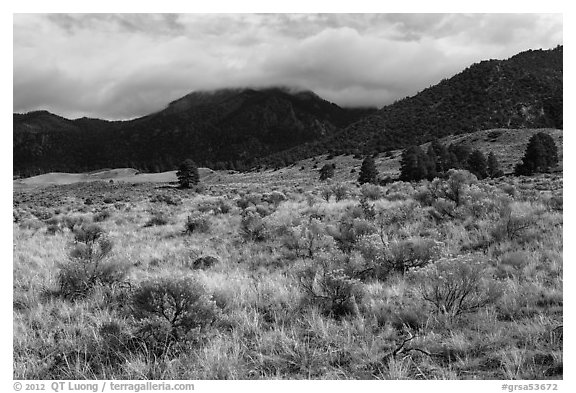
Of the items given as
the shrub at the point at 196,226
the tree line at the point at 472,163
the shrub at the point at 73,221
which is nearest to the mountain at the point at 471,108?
the tree line at the point at 472,163

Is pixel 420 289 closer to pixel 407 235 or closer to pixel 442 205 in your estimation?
pixel 407 235

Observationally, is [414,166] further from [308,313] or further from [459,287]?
[308,313]

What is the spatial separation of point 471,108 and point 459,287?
3989 inches

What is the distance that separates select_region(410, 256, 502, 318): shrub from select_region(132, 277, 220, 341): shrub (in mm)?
2569

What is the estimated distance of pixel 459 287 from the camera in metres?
4.77

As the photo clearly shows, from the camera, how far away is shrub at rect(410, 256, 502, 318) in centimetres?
474

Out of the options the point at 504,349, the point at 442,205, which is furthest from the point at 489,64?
the point at 504,349

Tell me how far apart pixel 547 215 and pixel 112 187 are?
40.4m

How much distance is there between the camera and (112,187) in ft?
137

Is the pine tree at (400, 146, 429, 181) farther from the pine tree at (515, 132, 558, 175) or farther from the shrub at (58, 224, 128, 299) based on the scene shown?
the shrub at (58, 224, 128, 299)

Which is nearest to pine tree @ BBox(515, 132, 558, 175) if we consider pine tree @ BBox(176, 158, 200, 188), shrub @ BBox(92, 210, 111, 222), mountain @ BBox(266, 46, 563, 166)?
shrub @ BBox(92, 210, 111, 222)

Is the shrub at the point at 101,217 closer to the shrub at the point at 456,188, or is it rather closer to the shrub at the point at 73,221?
the shrub at the point at 73,221

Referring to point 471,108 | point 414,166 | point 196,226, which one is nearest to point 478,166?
point 414,166

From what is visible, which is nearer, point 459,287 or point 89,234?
point 459,287
